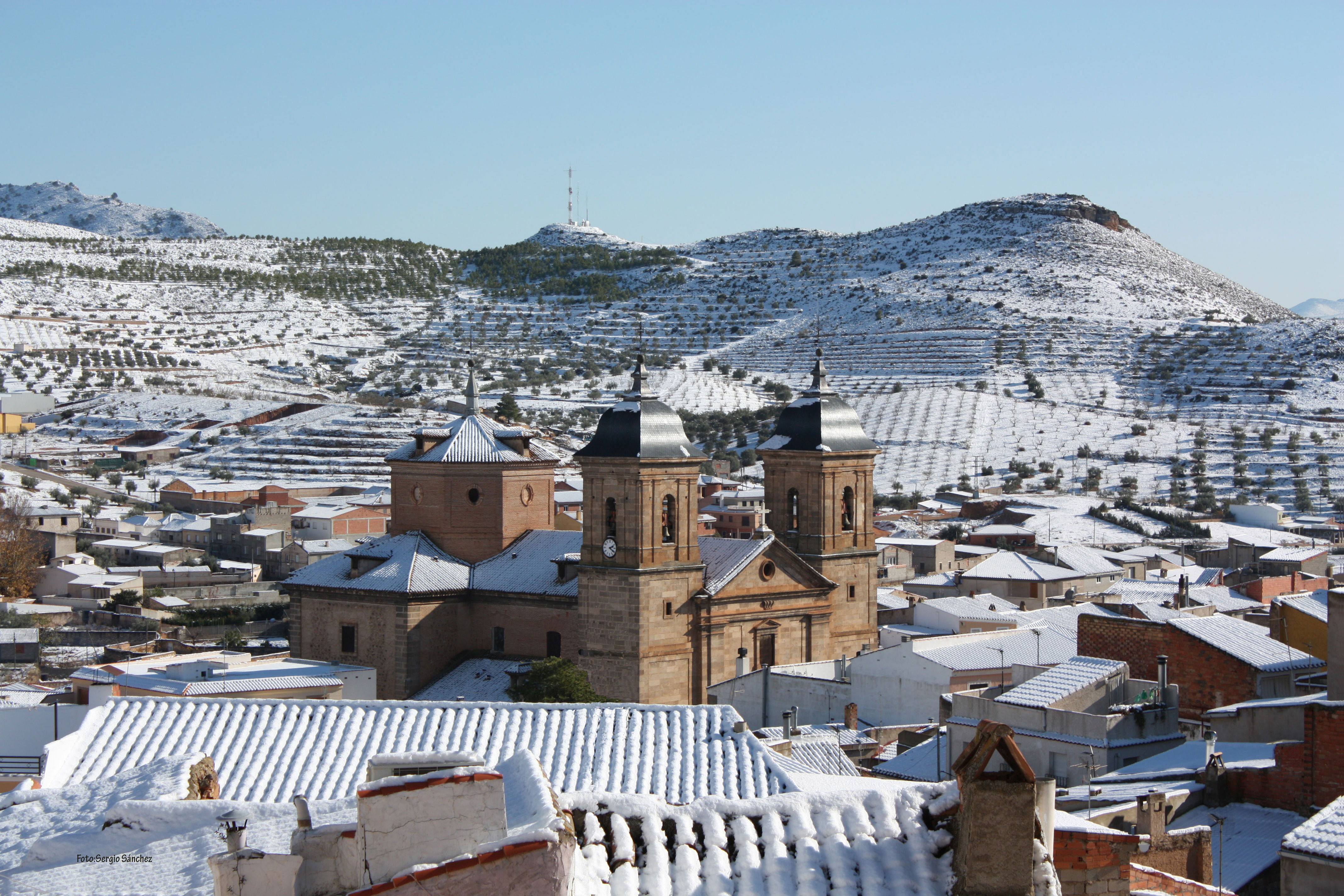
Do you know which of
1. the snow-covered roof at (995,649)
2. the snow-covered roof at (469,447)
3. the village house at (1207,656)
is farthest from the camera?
the snow-covered roof at (469,447)

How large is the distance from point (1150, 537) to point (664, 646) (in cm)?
3966

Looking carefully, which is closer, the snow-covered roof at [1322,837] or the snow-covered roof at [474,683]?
the snow-covered roof at [1322,837]

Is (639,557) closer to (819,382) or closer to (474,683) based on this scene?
(474,683)

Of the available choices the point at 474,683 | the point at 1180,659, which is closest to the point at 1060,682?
the point at 1180,659

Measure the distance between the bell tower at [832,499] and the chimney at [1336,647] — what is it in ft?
53.4

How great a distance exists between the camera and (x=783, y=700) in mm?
30953

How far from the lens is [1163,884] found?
11.1 meters

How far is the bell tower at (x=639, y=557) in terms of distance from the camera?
3069 cm

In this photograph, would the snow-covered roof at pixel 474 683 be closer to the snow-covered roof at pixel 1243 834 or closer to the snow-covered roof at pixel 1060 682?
the snow-covered roof at pixel 1060 682

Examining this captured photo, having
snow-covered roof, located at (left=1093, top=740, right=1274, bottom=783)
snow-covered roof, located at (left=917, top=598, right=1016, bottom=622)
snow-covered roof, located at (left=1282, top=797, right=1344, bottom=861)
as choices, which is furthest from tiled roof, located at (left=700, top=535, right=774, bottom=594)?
snow-covered roof, located at (left=1282, top=797, right=1344, bottom=861)

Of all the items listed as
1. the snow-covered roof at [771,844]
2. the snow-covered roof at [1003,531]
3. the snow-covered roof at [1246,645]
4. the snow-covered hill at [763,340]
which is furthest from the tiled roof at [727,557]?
the snow-covered hill at [763,340]

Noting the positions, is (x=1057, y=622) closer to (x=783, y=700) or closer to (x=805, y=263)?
(x=783, y=700)

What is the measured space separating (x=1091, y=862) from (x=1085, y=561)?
4269 centimetres

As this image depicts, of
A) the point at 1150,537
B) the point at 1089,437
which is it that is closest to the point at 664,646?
the point at 1150,537
